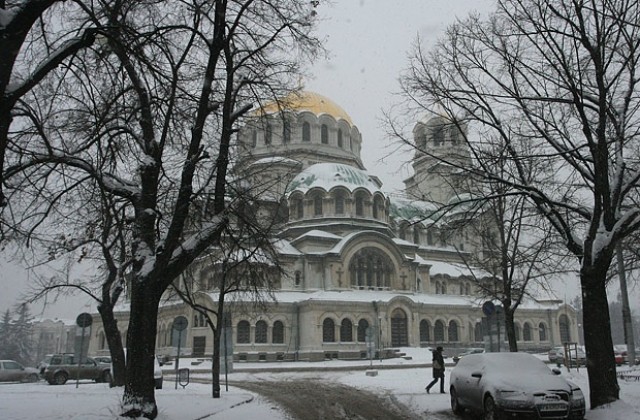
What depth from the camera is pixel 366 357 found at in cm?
4697

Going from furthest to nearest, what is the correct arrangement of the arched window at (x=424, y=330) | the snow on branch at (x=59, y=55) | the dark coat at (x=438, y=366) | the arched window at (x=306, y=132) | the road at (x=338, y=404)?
1. the arched window at (x=306, y=132)
2. the arched window at (x=424, y=330)
3. the dark coat at (x=438, y=366)
4. the road at (x=338, y=404)
5. the snow on branch at (x=59, y=55)

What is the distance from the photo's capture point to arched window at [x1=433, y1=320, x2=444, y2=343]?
5269 centimetres

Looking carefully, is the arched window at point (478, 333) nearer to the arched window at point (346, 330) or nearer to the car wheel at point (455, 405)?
the arched window at point (346, 330)

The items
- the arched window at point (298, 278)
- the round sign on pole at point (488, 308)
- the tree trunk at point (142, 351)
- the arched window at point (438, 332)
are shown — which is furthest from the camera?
the arched window at point (438, 332)

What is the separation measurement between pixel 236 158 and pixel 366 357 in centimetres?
3556

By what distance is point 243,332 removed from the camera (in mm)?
45781

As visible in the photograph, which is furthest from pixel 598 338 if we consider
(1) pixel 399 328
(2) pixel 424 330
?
(2) pixel 424 330

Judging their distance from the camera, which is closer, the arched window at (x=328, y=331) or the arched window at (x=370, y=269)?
the arched window at (x=328, y=331)

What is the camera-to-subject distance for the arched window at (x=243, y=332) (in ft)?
149

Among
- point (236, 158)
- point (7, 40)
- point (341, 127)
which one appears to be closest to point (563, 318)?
point (341, 127)

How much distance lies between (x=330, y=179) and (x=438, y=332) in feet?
59.3

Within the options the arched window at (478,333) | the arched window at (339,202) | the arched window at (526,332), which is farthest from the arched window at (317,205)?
the arched window at (526,332)

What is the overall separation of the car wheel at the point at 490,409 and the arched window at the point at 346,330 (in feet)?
120

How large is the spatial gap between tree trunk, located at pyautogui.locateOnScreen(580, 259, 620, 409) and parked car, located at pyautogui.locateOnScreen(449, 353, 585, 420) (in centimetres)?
106
